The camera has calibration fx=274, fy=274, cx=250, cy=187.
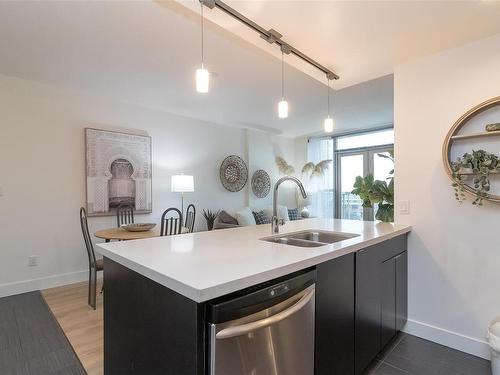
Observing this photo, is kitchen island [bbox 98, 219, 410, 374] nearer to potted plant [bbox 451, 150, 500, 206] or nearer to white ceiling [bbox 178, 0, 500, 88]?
potted plant [bbox 451, 150, 500, 206]

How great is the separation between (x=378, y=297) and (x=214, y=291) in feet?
4.82

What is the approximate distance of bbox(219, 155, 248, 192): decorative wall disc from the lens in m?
5.16

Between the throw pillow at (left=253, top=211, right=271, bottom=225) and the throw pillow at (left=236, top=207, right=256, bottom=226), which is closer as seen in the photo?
the throw pillow at (left=236, top=207, right=256, bottom=226)

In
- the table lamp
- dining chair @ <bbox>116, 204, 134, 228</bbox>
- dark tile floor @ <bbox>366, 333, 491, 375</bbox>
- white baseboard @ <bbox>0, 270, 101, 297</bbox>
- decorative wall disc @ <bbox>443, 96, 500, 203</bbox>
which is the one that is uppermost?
decorative wall disc @ <bbox>443, 96, 500, 203</bbox>

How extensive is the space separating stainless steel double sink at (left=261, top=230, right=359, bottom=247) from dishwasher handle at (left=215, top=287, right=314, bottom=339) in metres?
0.60

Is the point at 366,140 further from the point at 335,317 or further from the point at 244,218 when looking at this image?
the point at 335,317

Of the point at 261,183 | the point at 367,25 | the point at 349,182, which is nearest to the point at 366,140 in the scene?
the point at 349,182

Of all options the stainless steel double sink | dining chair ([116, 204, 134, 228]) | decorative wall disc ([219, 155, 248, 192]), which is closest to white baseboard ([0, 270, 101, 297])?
dining chair ([116, 204, 134, 228])

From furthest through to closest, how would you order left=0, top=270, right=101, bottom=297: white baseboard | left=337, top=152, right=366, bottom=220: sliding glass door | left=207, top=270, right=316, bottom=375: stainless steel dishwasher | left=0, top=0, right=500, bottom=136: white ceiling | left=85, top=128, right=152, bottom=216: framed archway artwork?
1. left=337, top=152, right=366, bottom=220: sliding glass door
2. left=85, top=128, right=152, bottom=216: framed archway artwork
3. left=0, top=270, right=101, bottom=297: white baseboard
4. left=0, top=0, right=500, bottom=136: white ceiling
5. left=207, top=270, right=316, bottom=375: stainless steel dishwasher

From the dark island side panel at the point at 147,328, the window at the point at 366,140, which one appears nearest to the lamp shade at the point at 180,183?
the dark island side panel at the point at 147,328

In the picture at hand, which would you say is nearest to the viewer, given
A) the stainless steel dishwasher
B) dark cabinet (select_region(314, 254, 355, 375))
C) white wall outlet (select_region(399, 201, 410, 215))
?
the stainless steel dishwasher

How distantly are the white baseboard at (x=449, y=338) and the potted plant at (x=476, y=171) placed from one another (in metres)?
1.02

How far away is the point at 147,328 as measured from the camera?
1.14 m

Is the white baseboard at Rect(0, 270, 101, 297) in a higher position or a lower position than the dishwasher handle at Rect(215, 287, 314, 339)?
lower
